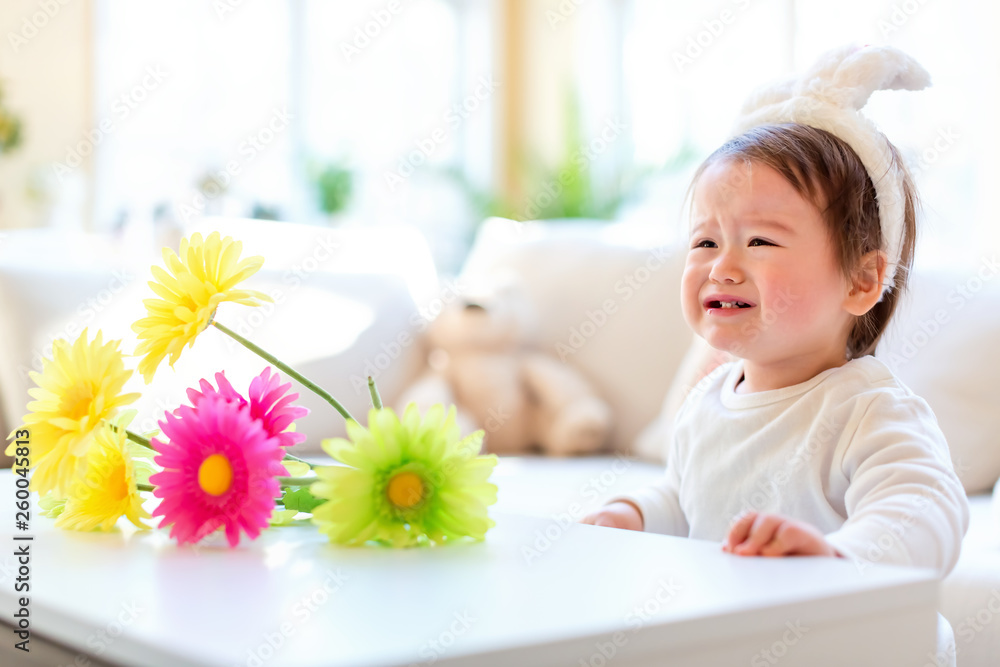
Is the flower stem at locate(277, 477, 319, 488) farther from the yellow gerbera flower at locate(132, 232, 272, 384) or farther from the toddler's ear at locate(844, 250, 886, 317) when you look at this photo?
the toddler's ear at locate(844, 250, 886, 317)

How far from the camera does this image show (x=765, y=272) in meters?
0.96

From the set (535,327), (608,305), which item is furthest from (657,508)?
(535,327)

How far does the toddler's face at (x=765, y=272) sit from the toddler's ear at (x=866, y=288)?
0.01 meters

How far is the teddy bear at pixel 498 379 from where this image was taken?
219 cm

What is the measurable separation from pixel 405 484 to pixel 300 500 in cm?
14

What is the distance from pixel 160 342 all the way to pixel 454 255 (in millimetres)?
4332

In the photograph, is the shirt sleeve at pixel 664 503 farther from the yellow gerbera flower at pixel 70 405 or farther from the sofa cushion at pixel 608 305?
the sofa cushion at pixel 608 305

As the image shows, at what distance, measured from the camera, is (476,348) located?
7.45ft

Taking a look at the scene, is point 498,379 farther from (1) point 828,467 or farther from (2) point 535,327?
(1) point 828,467

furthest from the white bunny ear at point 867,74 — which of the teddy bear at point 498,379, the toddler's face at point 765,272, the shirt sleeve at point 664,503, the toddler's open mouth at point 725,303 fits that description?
the teddy bear at point 498,379

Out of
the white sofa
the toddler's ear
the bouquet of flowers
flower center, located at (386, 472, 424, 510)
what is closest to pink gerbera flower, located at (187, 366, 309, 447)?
the bouquet of flowers

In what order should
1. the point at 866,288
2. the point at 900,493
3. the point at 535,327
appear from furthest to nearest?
the point at 535,327 → the point at 866,288 → the point at 900,493

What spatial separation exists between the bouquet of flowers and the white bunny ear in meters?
0.57

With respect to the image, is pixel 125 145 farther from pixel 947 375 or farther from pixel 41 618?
pixel 41 618
